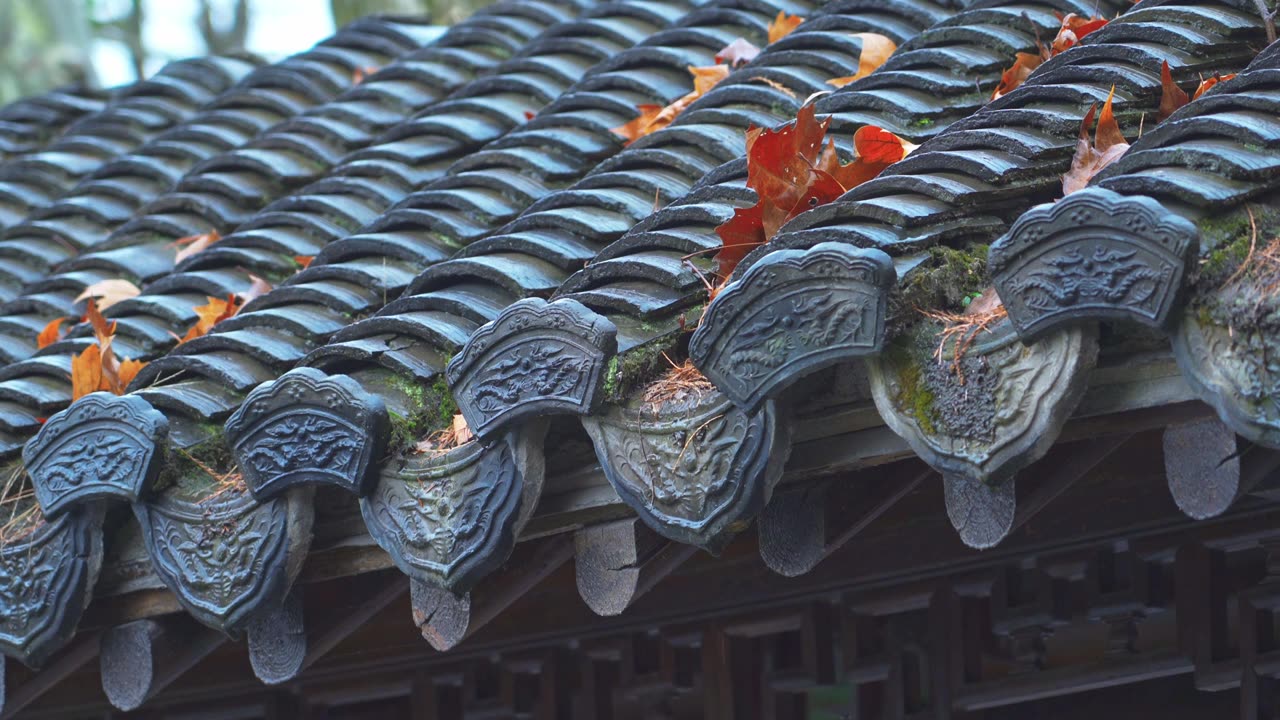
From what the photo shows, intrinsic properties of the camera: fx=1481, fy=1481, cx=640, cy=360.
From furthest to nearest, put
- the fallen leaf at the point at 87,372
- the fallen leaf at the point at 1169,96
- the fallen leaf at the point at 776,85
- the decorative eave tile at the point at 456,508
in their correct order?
1. the fallen leaf at the point at 776,85
2. the fallen leaf at the point at 87,372
3. the fallen leaf at the point at 1169,96
4. the decorative eave tile at the point at 456,508

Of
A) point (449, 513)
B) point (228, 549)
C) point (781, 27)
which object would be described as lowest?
point (228, 549)

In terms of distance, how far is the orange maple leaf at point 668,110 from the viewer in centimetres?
344

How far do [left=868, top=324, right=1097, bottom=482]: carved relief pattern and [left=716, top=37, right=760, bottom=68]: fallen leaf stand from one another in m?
2.00

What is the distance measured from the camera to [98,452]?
8.04ft

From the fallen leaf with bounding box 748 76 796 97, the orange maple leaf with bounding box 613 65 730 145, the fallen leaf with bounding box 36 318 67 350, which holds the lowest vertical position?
the fallen leaf with bounding box 36 318 67 350

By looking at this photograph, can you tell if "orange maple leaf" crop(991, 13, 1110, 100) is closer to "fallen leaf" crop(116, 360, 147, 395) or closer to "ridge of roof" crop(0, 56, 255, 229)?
"fallen leaf" crop(116, 360, 147, 395)

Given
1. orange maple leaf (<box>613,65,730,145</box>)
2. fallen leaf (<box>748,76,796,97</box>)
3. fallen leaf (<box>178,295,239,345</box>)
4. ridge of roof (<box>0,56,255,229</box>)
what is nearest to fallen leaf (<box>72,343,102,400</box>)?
fallen leaf (<box>178,295,239,345</box>)

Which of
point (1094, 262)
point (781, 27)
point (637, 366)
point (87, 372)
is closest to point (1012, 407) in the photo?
point (1094, 262)

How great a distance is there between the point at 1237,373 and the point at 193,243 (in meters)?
2.93

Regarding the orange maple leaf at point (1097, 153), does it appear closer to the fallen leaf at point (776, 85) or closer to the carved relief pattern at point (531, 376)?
the carved relief pattern at point (531, 376)

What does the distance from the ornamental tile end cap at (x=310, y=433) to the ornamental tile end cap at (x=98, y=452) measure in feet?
0.71

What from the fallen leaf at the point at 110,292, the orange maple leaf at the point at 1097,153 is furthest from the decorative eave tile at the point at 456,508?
the fallen leaf at the point at 110,292

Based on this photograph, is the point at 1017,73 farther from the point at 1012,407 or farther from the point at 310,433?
the point at 310,433

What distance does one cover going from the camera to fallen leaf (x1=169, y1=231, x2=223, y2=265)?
3.82m
